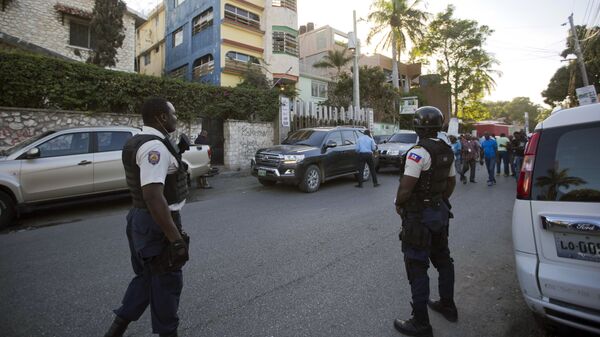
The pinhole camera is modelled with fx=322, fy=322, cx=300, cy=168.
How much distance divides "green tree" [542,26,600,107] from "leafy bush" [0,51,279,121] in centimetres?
1997

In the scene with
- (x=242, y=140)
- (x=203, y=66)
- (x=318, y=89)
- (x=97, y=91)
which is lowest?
(x=242, y=140)

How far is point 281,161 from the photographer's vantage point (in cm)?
852

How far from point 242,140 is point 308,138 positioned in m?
4.47

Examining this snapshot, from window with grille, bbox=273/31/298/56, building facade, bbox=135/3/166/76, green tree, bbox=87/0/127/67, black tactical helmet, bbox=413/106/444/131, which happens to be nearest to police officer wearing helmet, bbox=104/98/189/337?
black tactical helmet, bbox=413/106/444/131

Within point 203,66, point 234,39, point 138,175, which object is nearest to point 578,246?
point 138,175

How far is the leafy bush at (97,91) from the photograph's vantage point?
8562mm

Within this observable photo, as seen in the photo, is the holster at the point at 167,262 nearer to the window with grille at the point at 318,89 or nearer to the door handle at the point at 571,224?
the door handle at the point at 571,224

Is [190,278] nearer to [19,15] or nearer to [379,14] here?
[19,15]

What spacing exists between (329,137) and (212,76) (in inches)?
593

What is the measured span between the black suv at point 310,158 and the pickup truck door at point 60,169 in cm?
405

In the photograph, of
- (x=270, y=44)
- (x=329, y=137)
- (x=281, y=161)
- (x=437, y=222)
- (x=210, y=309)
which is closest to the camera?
(x=437, y=222)

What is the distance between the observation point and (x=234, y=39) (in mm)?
22219

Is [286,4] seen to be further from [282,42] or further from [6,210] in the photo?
[6,210]

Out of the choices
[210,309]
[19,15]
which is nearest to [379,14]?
[19,15]
